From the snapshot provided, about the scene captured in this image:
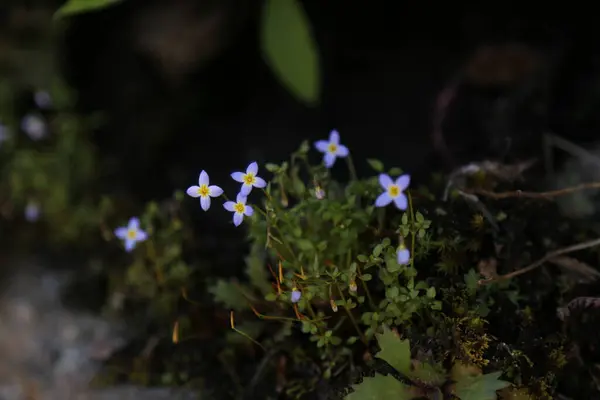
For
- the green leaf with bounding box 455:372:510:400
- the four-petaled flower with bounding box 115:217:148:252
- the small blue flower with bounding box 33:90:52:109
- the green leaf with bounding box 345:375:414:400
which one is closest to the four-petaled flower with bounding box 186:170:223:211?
the four-petaled flower with bounding box 115:217:148:252

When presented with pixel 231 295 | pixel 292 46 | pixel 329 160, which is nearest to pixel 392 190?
pixel 329 160

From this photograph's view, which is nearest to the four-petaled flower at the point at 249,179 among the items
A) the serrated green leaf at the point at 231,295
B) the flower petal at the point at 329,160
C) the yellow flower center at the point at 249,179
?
the yellow flower center at the point at 249,179

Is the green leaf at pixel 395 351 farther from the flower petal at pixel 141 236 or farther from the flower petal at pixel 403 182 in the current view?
the flower petal at pixel 141 236

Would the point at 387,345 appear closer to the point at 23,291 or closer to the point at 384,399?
the point at 384,399

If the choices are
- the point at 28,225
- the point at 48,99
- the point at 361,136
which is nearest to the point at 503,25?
the point at 361,136

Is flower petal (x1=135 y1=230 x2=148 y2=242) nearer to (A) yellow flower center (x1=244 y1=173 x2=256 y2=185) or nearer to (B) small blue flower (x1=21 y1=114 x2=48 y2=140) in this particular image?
(A) yellow flower center (x1=244 y1=173 x2=256 y2=185)

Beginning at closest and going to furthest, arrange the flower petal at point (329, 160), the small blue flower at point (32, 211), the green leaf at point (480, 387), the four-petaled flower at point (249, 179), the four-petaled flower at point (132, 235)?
the green leaf at point (480, 387)
the four-petaled flower at point (249, 179)
the flower petal at point (329, 160)
the four-petaled flower at point (132, 235)
the small blue flower at point (32, 211)
